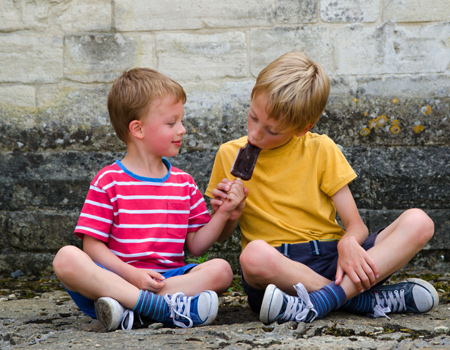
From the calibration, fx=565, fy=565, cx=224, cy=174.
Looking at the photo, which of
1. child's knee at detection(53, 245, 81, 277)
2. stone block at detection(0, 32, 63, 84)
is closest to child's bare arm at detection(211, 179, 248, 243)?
child's knee at detection(53, 245, 81, 277)

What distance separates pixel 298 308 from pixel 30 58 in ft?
8.51

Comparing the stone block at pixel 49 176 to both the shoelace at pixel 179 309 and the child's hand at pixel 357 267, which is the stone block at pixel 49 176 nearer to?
the shoelace at pixel 179 309

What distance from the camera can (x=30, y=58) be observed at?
155 inches

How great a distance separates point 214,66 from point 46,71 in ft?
3.85

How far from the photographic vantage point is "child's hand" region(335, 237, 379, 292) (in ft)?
8.71

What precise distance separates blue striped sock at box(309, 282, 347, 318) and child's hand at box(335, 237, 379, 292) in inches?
1.9

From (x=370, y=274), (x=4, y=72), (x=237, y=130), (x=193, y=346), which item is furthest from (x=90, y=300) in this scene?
(x=4, y=72)

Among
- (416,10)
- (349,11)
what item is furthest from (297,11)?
(416,10)

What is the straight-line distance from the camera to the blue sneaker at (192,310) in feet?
8.59

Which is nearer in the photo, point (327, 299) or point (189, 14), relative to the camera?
point (327, 299)

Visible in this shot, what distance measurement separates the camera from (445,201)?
3795 millimetres

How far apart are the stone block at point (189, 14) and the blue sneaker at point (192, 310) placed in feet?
6.59

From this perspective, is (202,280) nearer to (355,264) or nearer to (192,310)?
(192,310)

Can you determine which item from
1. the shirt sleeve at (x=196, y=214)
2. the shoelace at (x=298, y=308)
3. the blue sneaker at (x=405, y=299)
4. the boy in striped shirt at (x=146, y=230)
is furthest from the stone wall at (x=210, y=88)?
the shoelace at (x=298, y=308)
